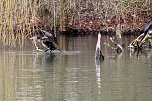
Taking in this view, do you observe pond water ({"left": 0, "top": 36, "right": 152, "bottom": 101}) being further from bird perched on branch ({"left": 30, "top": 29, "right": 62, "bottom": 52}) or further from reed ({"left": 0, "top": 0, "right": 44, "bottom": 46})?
reed ({"left": 0, "top": 0, "right": 44, "bottom": 46})

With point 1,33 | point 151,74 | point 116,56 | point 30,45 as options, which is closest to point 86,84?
A: point 151,74

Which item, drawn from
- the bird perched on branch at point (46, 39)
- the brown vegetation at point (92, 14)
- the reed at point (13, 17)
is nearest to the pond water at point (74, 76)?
the bird perched on branch at point (46, 39)

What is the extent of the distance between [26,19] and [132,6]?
24621mm

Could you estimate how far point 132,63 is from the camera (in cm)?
2516

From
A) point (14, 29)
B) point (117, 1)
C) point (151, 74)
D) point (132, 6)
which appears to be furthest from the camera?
point (132, 6)

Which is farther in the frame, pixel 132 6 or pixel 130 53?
pixel 132 6

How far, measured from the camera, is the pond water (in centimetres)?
1716

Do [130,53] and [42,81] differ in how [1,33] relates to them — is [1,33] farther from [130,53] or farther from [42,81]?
[130,53]

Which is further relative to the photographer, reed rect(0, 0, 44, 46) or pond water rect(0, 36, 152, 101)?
reed rect(0, 0, 44, 46)

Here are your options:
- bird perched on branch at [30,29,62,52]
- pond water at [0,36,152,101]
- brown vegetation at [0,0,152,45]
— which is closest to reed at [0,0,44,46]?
pond water at [0,36,152,101]

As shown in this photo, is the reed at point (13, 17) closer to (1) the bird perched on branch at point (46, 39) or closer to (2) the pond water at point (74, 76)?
(2) the pond water at point (74, 76)

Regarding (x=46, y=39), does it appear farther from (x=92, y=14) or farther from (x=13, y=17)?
(x=92, y=14)

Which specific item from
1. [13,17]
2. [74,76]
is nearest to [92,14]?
[13,17]

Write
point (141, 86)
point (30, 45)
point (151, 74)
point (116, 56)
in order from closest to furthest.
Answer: point (141, 86)
point (151, 74)
point (116, 56)
point (30, 45)
